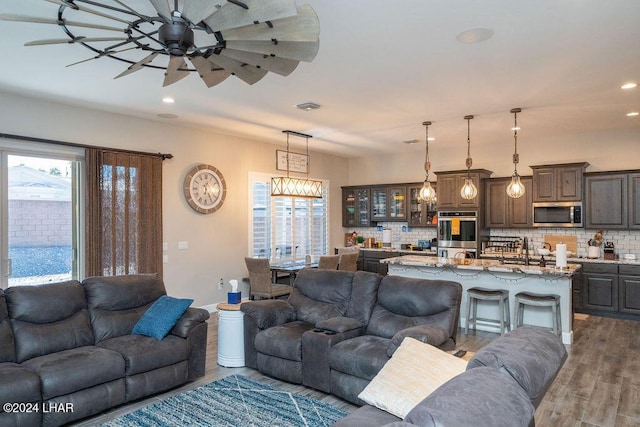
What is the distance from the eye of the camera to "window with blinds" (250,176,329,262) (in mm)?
7691

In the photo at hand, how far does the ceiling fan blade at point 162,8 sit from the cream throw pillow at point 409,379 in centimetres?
221

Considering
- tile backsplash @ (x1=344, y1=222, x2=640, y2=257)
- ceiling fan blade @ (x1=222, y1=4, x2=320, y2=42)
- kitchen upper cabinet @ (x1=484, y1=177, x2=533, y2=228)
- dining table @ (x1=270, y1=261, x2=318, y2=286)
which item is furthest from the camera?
kitchen upper cabinet @ (x1=484, y1=177, x2=533, y2=228)

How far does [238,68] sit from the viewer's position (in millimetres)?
2537

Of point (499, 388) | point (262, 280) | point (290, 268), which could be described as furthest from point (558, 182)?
point (499, 388)

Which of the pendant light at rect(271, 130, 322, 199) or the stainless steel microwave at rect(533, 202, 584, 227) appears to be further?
the pendant light at rect(271, 130, 322, 199)

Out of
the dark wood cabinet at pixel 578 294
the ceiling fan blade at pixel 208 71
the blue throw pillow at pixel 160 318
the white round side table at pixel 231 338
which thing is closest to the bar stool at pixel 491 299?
the dark wood cabinet at pixel 578 294

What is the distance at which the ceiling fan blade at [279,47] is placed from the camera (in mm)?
2180

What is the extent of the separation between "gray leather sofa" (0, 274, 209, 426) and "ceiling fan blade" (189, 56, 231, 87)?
2.21 m

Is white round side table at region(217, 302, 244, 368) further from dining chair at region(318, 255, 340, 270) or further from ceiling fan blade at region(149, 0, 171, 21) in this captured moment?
ceiling fan blade at region(149, 0, 171, 21)

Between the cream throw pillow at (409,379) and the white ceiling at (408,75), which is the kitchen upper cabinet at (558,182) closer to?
the white ceiling at (408,75)

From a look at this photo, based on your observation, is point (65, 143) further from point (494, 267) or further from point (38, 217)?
point (494, 267)

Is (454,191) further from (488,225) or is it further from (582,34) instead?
(582,34)

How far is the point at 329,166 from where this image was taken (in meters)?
9.46

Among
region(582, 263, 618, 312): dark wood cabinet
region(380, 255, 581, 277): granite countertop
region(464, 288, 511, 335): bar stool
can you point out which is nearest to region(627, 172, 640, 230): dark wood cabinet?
region(582, 263, 618, 312): dark wood cabinet
